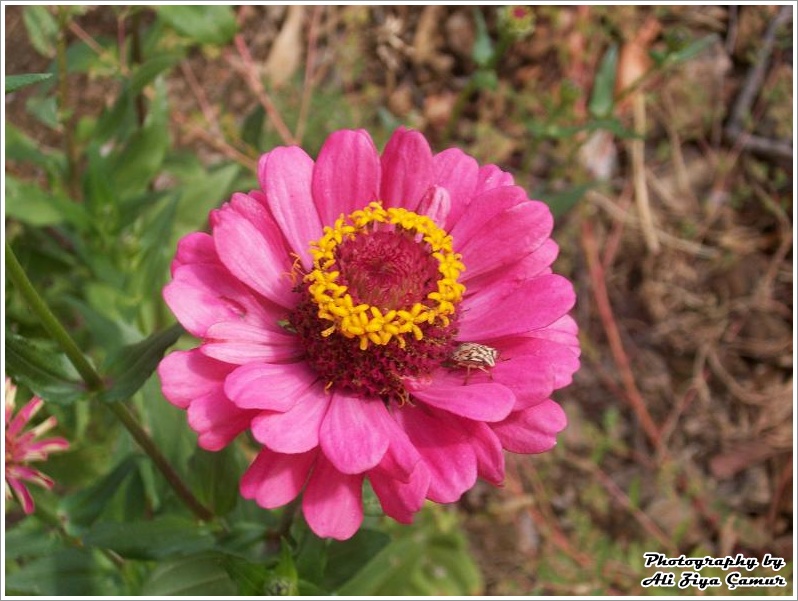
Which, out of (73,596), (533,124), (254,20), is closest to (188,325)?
(73,596)

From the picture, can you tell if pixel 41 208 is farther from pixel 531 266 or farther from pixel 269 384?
pixel 531 266

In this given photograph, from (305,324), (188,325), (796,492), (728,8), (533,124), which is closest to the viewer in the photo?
(188,325)

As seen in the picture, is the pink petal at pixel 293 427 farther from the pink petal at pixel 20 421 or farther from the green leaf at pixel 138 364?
the pink petal at pixel 20 421

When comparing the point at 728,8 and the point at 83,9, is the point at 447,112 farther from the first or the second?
the point at 83,9

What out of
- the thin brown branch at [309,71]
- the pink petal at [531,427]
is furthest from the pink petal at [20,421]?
the thin brown branch at [309,71]

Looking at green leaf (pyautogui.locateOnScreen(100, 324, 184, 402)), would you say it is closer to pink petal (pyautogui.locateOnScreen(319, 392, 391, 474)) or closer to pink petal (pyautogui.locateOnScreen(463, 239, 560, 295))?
pink petal (pyautogui.locateOnScreen(319, 392, 391, 474))

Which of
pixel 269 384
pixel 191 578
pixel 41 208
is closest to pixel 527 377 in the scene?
pixel 269 384
